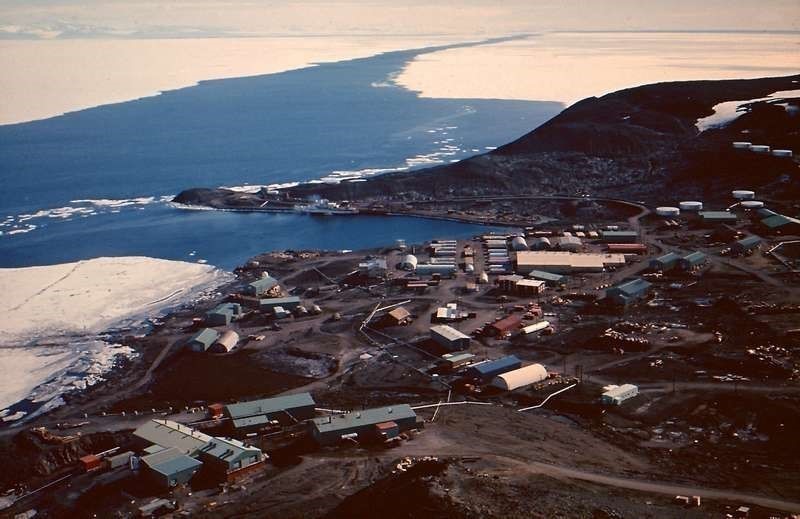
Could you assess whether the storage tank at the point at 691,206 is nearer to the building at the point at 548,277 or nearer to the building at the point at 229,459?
the building at the point at 548,277

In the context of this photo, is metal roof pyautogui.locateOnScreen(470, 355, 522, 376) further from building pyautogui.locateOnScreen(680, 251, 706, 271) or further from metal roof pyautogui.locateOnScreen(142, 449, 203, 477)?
building pyautogui.locateOnScreen(680, 251, 706, 271)

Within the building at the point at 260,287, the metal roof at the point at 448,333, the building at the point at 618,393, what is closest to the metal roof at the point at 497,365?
the metal roof at the point at 448,333

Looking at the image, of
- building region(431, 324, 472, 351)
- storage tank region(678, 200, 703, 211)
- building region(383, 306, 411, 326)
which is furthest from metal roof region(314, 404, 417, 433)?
storage tank region(678, 200, 703, 211)

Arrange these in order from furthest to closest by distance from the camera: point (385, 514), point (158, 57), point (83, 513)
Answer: point (158, 57), point (83, 513), point (385, 514)

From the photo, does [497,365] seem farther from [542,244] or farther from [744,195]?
[744,195]

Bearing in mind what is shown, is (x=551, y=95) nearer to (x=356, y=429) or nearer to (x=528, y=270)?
(x=528, y=270)

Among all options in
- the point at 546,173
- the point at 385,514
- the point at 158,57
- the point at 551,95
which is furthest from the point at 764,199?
the point at 158,57
